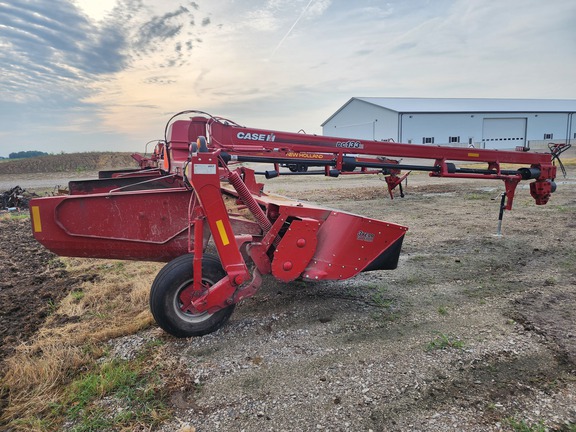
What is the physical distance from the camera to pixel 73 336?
3.77 m

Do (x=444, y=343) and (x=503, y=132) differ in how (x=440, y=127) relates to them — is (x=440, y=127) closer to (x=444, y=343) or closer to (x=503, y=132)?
(x=503, y=132)

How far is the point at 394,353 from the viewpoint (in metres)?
3.31

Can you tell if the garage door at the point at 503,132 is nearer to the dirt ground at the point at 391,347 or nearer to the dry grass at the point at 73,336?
the dirt ground at the point at 391,347

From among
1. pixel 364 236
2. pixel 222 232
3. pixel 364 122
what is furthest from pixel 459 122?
pixel 222 232

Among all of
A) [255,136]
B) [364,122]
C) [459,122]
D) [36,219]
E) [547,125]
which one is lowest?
[36,219]

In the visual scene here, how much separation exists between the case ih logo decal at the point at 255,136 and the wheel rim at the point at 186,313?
1.95 m

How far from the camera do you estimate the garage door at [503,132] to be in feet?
137

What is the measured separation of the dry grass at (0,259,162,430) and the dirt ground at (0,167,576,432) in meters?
0.26

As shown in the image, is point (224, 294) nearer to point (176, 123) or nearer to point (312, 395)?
point (312, 395)

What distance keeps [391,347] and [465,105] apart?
155 feet

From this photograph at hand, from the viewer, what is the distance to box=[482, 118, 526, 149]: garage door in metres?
41.7

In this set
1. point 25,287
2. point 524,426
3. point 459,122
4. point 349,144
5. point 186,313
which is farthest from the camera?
point 459,122

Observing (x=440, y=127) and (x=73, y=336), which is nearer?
(x=73, y=336)

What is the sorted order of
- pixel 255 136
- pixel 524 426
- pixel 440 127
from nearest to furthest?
pixel 524 426 < pixel 255 136 < pixel 440 127
